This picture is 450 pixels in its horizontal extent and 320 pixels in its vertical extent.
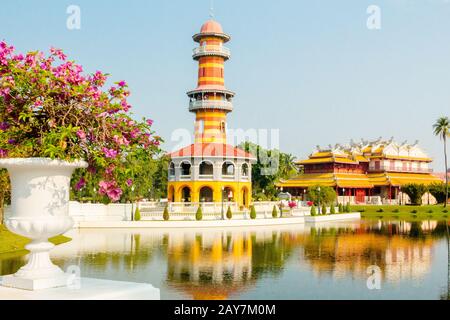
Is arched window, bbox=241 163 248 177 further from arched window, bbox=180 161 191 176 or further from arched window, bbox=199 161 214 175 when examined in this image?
arched window, bbox=180 161 191 176

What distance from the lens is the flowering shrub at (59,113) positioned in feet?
31.5

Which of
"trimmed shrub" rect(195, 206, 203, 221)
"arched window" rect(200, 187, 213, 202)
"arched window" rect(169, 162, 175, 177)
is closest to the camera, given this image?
"trimmed shrub" rect(195, 206, 203, 221)

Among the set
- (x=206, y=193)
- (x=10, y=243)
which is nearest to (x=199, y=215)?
(x=206, y=193)

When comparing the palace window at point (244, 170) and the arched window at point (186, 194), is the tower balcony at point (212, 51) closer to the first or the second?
the palace window at point (244, 170)

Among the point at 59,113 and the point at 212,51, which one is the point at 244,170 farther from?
the point at 59,113

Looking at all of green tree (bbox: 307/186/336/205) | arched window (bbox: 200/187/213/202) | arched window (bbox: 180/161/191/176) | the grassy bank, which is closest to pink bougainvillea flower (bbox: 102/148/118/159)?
the grassy bank

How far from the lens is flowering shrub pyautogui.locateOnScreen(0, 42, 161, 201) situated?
9.59m

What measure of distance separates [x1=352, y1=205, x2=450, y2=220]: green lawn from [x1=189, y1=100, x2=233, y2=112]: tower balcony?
19.9 meters

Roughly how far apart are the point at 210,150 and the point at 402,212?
2606cm

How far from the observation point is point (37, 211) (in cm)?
951

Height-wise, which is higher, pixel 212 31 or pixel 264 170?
pixel 212 31

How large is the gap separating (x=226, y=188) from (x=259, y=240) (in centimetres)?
2322

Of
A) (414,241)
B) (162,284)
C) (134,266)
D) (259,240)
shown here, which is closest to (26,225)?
(162,284)
